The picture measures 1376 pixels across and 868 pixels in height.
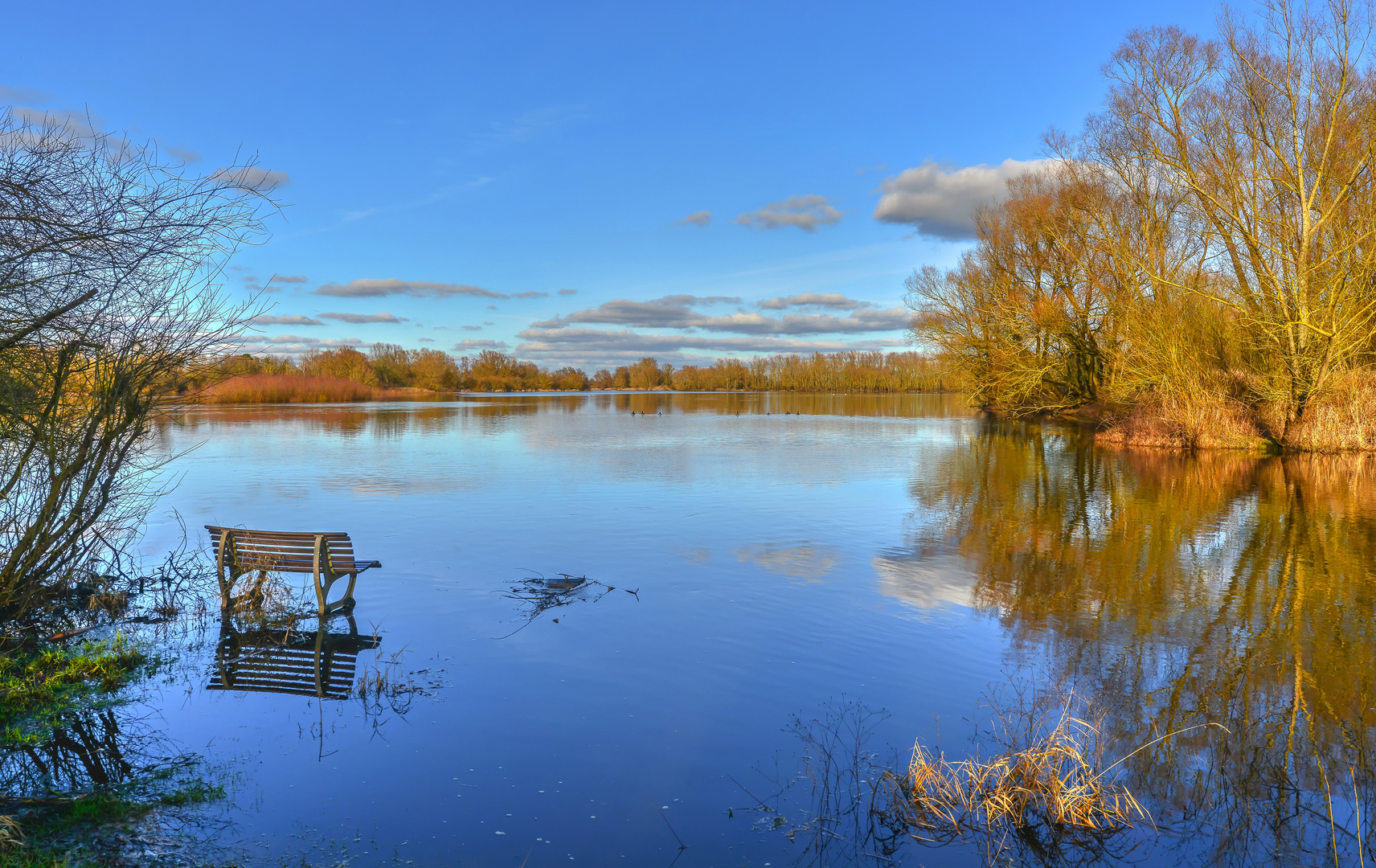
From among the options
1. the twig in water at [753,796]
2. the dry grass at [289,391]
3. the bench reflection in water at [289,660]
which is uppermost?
the dry grass at [289,391]

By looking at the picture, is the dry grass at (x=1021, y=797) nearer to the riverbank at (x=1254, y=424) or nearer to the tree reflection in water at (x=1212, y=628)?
the tree reflection in water at (x=1212, y=628)

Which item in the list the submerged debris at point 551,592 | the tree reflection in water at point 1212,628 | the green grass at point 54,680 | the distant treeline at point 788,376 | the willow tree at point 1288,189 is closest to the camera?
the tree reflection in water at point 1212,628

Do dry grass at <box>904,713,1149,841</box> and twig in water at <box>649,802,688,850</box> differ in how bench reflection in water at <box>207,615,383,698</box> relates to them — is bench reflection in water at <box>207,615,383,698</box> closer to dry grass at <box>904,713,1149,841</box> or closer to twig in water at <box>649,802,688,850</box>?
twig in water at <box>649,802,688,850</box>

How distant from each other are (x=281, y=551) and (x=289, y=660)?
1512 millimetres

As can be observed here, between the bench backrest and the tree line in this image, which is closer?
the bench backrest

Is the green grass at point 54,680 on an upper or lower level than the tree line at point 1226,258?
lower

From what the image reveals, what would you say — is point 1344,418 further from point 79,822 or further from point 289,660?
point 79,822

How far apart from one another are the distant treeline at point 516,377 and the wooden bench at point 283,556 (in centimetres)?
3720

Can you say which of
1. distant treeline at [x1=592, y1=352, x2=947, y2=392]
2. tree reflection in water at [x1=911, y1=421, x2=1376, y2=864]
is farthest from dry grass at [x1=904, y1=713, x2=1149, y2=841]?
distant treeline at [x1=592, y1=352, x2=947, y2=392]

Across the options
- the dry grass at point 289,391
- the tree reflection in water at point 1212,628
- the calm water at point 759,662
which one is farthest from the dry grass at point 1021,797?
the dry grass at point 289,391

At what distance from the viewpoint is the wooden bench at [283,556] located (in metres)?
8.24

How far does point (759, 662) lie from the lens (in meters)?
6.99

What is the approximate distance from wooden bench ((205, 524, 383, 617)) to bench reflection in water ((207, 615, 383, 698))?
Answer: 0.39 metres

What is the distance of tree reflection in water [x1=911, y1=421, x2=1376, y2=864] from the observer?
15.2 ft
